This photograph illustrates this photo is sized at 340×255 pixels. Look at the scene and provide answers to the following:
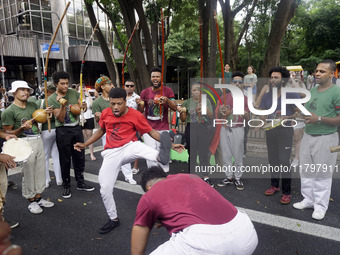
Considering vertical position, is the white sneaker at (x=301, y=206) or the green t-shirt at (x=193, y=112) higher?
the green t-shirt at (x=193, y=112)

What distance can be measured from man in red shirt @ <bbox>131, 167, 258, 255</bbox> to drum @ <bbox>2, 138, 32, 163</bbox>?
241 cm

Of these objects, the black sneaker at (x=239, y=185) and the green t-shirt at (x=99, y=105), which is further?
the green t-shirt at (x=99, y=105)

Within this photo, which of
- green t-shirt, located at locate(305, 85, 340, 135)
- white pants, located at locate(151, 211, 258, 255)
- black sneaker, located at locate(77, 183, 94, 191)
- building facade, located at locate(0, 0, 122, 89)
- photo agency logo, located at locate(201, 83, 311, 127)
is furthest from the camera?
building facade, located at locate(0, 0, 122, 89)

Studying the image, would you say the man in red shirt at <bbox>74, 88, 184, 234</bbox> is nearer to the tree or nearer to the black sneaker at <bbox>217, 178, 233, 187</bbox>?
the black sneaker at <bbox>217, 178, 233, 187</bbox>

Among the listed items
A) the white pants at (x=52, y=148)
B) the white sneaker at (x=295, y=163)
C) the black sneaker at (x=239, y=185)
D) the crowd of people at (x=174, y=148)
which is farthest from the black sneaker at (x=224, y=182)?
the white pants at (x=52, y=148)

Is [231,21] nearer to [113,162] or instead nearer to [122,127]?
[122,127]

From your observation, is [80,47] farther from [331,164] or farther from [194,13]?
[331,164]

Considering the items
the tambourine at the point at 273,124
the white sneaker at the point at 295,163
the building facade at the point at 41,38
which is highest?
the building facade at the point at 41,38

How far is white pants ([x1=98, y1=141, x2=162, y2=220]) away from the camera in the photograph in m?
3.41

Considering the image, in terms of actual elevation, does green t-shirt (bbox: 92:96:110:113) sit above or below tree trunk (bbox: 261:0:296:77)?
below

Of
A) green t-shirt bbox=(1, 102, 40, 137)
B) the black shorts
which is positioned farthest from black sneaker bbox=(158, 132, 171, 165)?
the black shorts

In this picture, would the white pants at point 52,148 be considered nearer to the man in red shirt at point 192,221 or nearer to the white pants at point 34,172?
the white pants at point 34,172

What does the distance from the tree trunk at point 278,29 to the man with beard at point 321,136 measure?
229 inches

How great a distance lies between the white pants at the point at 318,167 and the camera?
11.8 ft
